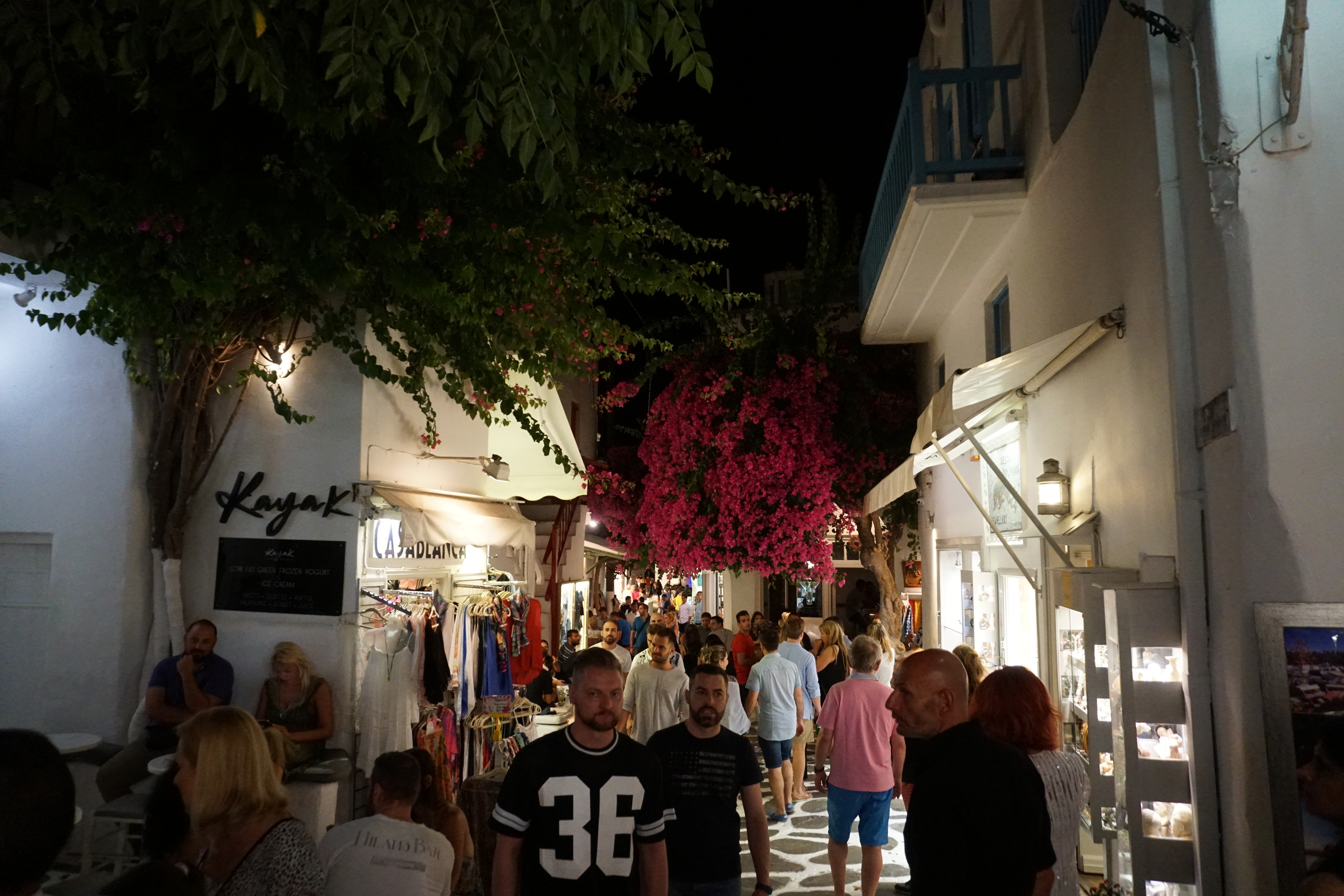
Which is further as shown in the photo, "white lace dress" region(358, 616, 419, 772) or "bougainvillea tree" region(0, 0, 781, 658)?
"white lace dress" region(358, 616, 419, 772)

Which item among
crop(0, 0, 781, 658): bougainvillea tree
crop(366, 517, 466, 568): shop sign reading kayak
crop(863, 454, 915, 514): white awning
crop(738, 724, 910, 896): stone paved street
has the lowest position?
crop(738, 724, 910, 896): stone paved street

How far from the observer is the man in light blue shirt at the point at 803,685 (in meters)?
9.97

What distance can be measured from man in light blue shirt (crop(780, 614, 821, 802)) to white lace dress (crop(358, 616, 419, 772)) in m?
4.07

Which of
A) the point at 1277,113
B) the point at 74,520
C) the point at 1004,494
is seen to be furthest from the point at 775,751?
the point at 1277,113

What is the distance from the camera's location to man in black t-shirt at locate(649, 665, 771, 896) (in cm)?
456

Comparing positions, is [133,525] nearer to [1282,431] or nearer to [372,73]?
[372,73]

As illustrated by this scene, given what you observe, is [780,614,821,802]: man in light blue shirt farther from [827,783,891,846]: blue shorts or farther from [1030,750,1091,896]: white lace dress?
[1030,750,1091,896]: white lace dress

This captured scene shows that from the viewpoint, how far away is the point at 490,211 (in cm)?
752

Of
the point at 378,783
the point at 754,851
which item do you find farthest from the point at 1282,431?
the point at 378,783

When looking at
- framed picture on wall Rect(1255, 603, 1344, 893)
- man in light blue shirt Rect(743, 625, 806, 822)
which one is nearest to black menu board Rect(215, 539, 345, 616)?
man in light blue shirt Rect(743, 625, 806, 822)

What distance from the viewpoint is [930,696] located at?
356cm

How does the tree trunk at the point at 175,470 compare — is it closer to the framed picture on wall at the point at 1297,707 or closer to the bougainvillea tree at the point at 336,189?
the bougainvillea tree at the point at 336,189

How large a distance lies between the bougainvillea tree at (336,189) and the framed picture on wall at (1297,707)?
3.45m

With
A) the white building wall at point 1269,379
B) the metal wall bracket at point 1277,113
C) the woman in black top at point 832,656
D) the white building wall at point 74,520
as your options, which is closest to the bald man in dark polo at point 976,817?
the white building wall at point 1269,379
